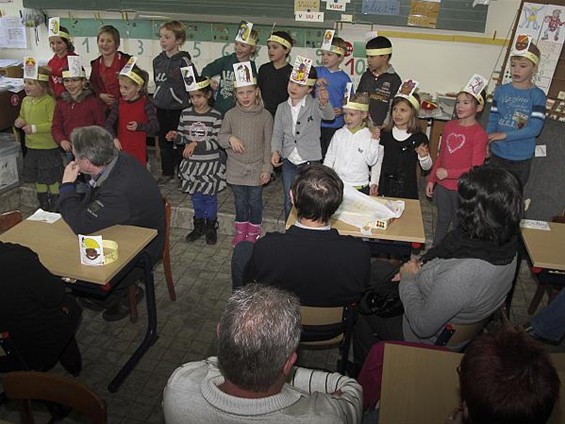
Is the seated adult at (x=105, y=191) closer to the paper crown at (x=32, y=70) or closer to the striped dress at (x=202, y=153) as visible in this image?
the striped dress at (x=202, y=153)

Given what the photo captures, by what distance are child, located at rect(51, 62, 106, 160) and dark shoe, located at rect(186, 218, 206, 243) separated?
1.19 m

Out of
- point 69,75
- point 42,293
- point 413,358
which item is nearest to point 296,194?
point 413,358

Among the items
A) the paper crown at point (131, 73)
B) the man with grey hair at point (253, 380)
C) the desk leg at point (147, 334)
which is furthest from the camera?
the paper crown at point (131, 73)

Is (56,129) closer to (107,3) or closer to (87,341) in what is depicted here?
(87,341)

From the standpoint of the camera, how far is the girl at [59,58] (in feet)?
15.7

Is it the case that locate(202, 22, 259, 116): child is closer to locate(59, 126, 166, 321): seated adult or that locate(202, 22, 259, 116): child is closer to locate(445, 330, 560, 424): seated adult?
locate(59, 126, 166, 321): seated adult

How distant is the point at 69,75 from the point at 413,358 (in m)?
3.56

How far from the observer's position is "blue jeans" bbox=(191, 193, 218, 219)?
4.20 m

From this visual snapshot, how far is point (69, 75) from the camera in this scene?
13.4 ft

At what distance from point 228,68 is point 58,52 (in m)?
1.66

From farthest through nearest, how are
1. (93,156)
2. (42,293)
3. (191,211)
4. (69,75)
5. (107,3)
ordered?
(107,3) → (191,211) → (69,75) → (93,156) → (42,293)

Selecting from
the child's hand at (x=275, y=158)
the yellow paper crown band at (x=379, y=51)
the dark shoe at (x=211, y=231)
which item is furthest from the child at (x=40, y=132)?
the yellow paper crown band at (x=379, y=51)

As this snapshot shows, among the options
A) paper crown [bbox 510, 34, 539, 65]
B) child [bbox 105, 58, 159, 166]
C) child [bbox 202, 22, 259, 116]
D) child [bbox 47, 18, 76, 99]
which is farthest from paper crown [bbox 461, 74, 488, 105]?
child [bbox 47, 18, 76, 99]

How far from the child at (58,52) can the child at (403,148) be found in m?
3.10
